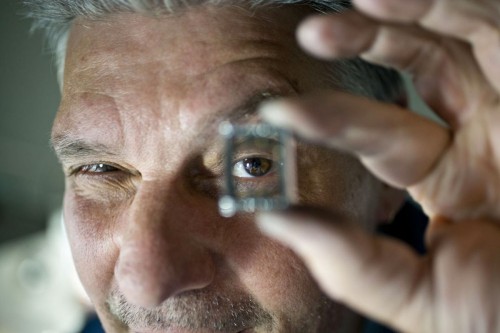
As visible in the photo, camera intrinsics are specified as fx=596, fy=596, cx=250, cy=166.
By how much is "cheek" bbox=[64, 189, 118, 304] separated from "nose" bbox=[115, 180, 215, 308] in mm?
154

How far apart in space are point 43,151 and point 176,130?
1.99 metres

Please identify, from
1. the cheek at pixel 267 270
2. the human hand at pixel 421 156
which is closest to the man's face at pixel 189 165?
the cheek at pixel 267 270

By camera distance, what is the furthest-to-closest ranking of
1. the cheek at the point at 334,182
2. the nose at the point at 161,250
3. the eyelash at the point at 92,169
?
1. the eyelash at the point at 92,169
2. the cheek at the point at 334,182
3. the nose at the point at 161,250

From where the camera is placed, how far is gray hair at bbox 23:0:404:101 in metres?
1.19

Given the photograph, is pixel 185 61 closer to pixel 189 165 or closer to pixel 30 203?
pixel 189 165

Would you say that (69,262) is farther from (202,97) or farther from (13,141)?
(202,97)

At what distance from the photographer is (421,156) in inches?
31.9

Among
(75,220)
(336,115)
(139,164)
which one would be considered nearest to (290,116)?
(336,115)

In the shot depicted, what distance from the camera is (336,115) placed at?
2.29 feet

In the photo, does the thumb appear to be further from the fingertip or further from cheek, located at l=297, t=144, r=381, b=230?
cheek, located at l=297, t=144, r=381, b=230

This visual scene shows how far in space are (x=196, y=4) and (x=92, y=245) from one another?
1.80ft

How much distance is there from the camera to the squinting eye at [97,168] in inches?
51.5

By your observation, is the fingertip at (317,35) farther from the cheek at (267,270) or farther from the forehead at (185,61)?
the cheek at (267,270)

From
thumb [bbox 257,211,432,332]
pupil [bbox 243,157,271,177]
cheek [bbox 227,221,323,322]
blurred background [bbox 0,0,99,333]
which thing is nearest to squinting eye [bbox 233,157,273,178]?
pupil [bbox 243,157,271,177]
